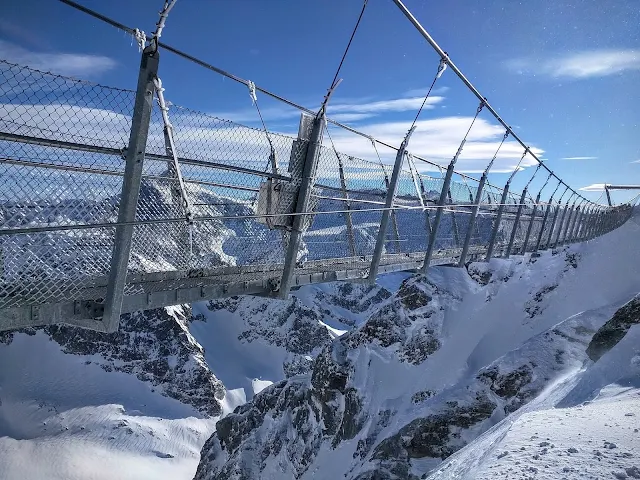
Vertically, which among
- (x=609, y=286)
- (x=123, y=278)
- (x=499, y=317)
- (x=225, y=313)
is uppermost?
(x=123, y=278)

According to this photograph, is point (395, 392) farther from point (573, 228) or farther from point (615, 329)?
point (615, 329)

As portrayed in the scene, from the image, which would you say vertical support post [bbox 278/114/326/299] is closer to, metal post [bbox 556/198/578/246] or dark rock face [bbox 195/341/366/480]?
metal post [bbox 556/198/578/246]

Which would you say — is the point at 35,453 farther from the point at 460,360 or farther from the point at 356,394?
the point at 460,360

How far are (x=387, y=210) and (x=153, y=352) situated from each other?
290 ft

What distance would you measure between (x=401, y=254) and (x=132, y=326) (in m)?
89.1

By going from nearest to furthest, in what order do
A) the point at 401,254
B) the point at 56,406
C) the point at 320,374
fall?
the point at 401,254, the point at 320,374, the point at 56,406

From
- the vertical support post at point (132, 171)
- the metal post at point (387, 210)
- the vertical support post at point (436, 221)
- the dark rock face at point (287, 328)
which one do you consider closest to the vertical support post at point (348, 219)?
the metal post at point (387, 210)

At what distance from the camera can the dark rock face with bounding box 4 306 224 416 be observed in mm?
82625

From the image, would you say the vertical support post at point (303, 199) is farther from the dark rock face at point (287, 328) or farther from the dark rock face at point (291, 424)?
the dark rock face at point (287, 328)

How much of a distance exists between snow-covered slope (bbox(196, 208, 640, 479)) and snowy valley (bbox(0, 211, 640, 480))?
66mm

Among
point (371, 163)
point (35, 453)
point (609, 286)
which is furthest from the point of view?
point (35, 453)

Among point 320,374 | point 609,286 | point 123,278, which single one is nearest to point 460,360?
point 609,286

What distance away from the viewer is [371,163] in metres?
5.69

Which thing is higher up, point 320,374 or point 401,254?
point 401,254
